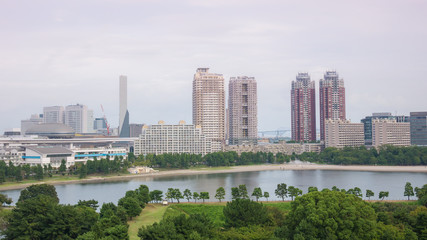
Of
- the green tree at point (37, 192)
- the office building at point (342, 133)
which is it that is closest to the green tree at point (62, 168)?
Result: the green tree at point (37, 192)

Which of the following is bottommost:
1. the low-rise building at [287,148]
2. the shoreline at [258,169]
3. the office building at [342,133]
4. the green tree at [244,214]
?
the shoreline at [258,169]

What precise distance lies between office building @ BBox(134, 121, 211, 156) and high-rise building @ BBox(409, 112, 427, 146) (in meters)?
37.5

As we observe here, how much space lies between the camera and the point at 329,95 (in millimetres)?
73438

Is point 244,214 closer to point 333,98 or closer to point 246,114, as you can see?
point 246,114

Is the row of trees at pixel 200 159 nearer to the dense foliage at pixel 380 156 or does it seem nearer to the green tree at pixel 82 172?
the dense foliage at pixel 380 156

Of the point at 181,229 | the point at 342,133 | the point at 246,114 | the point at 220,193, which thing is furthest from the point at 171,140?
the point at 181,229

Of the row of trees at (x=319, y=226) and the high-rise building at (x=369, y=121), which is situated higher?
the high-rise building at (x=369, y=121)

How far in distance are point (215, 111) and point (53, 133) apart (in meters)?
27.5

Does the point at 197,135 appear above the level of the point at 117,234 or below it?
above

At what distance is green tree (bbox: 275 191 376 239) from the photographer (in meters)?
12.7

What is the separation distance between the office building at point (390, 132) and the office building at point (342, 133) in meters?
2.94

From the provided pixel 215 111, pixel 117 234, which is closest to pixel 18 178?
pixel 117 234

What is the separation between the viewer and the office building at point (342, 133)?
226 ft

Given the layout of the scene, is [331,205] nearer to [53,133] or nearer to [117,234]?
[117,234]
